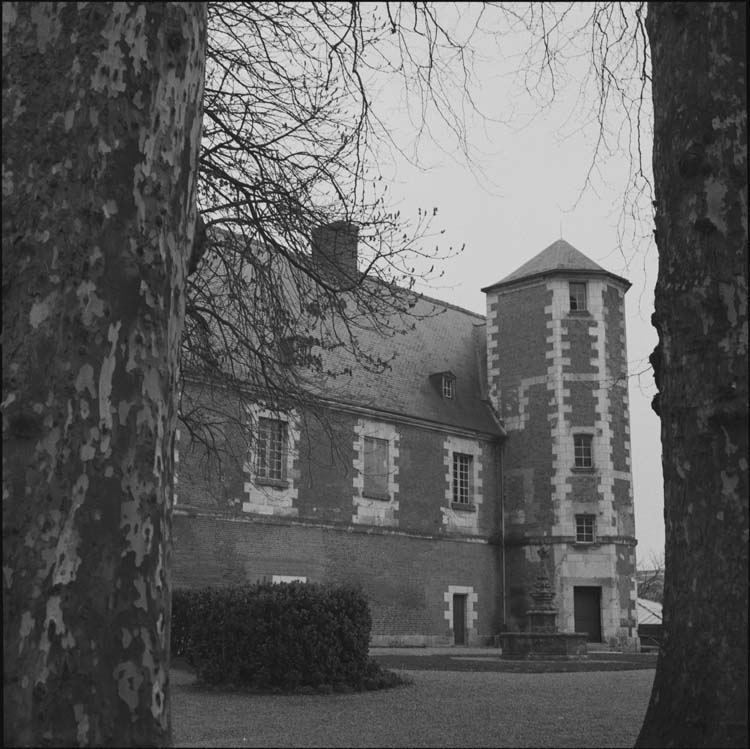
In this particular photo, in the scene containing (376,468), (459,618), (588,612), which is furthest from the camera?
(588,612)

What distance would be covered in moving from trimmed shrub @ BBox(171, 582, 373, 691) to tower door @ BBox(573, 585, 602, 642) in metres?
17.9

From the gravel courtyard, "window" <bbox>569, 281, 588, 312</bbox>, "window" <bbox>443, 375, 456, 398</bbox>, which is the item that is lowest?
the gravel courtyard

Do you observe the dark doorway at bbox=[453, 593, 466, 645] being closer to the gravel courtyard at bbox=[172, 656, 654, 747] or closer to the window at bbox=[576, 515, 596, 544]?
the window at bbox=[576, 515, 596, 544]

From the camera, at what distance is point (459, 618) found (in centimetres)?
2764

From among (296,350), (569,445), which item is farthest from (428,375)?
(296,350)

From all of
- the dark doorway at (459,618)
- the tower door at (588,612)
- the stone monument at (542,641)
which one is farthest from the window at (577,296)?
the stone monument at (542,641)

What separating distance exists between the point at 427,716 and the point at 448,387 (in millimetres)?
22116

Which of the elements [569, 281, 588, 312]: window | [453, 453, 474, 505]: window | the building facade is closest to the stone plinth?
the building facade

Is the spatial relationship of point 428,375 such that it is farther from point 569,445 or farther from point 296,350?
point 296,350

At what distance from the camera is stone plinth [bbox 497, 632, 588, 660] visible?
63.2 feet

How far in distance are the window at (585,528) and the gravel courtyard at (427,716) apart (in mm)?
16952

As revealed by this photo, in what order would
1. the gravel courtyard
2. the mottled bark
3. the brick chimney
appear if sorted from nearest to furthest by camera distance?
1. the mottled bark
2. the gravel courtyard
3. the brick chimney

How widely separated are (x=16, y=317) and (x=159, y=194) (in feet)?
2.34

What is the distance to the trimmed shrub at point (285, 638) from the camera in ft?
34.2
